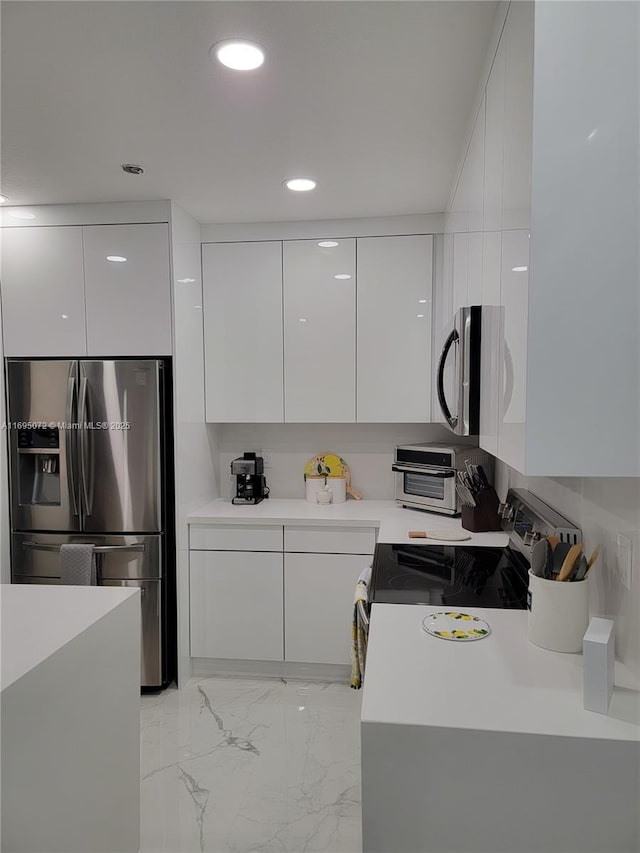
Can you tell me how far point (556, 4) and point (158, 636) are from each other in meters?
2.95

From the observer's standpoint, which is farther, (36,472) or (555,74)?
(36,472)

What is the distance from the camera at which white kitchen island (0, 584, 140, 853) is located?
4.10 ft

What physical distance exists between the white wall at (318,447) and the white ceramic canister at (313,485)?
0.18 metres

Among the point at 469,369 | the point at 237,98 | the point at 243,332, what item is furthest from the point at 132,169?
the point at 469,369

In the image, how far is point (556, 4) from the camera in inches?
39.7

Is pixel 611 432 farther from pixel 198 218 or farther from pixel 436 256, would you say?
pixel 198 218

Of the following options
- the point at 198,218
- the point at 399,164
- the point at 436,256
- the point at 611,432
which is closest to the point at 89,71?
the point at 399,164

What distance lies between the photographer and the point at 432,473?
3.07 metres

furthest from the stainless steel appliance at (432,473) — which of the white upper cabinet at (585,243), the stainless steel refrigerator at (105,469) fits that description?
the white upper cabinet at (585,243)

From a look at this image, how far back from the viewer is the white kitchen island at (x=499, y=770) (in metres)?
1.04

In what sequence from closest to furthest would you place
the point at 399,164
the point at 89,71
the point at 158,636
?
the point at 89,71 < the point at 399,164 < the point at 158,636

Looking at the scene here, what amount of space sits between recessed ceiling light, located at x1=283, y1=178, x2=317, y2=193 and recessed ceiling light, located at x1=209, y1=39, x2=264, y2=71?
903 millimetres

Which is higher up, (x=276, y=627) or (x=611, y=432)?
(x=611, y=432)

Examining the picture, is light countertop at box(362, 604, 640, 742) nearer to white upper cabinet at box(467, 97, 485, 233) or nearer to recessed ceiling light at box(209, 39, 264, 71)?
white upper cabinet at box(467, 97, 485, 233)
